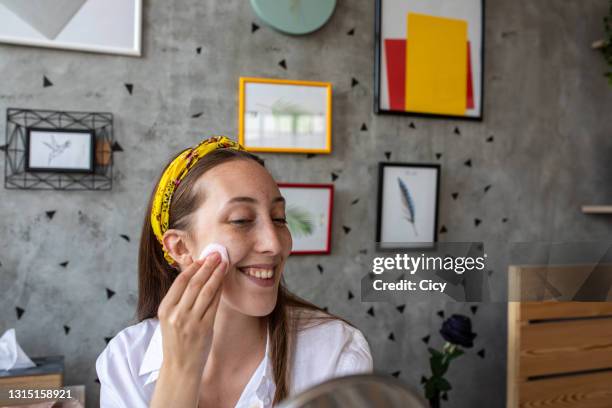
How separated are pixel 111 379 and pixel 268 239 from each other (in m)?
0.45

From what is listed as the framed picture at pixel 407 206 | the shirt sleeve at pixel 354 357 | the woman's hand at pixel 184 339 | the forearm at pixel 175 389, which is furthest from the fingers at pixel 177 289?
the framed picture at pixel 407 206

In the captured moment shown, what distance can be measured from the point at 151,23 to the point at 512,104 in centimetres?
165

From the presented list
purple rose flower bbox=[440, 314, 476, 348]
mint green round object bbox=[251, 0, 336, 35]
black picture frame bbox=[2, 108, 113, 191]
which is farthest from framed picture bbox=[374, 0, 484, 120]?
black picture frame bbox=[2, 108, 113, 191]

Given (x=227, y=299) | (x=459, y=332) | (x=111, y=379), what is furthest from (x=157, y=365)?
(x=459, y=332)

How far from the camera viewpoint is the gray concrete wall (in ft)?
5.72

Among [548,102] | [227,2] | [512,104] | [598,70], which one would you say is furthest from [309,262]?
[598,70]

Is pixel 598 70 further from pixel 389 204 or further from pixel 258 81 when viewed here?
pixel 258 81

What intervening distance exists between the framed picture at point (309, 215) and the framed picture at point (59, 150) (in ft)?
2.39

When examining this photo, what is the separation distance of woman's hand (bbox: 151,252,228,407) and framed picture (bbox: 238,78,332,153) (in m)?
1.17

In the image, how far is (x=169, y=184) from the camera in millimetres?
1052

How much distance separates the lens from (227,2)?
1938 millimetres

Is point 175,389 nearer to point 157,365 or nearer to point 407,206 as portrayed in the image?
point 157,365

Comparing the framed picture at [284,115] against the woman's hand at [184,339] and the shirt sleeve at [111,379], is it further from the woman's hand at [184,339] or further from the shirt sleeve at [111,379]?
the woman's hand at [184,339]

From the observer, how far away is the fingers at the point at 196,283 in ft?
2.75
